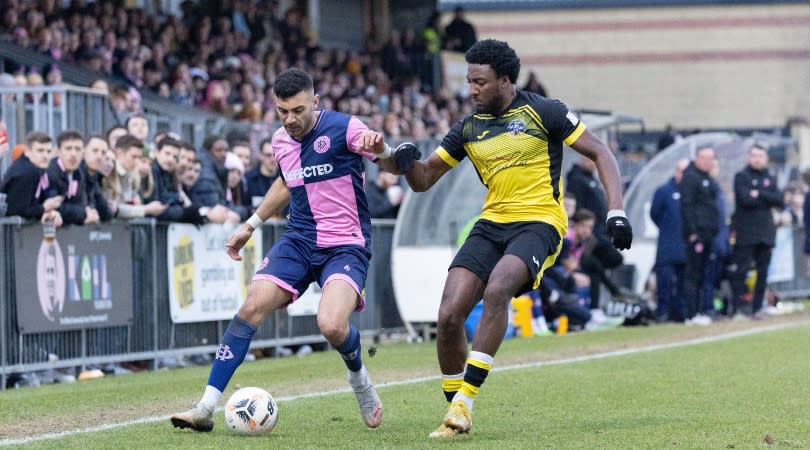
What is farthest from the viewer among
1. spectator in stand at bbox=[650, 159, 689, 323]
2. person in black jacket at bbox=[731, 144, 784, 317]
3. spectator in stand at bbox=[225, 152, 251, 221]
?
person in black jacket at bbox=[731, 144, 784, 317]

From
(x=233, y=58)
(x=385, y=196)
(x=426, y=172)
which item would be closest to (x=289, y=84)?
(x=426, y=172)

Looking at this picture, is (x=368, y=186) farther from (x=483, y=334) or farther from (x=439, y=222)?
(x=483, y=334)

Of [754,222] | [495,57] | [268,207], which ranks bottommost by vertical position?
[754,222]

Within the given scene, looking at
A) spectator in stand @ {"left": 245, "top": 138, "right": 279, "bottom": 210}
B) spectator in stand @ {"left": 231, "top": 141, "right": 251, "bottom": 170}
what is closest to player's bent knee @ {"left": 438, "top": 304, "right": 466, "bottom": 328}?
spectator in stand @ {"left": 245, "top": 138, "right": 279, "bottom": 210}

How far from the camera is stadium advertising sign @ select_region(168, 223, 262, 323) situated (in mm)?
14367

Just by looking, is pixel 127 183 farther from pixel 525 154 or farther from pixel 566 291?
pixel 566 291

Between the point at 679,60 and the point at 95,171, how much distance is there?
31.7 meters

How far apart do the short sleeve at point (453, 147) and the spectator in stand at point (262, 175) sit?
729cm

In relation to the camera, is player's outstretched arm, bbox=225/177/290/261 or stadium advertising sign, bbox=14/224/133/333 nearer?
player's outstretched arm, bbox=225/177/290/261

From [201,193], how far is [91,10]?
24.9 feet

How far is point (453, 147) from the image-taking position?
29.4ft

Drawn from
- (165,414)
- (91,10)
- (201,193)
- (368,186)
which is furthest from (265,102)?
(165,414)

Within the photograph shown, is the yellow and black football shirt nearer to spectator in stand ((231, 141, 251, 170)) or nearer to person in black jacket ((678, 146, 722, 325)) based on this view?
A: spectator in stand ((231, 141, 251, 170))

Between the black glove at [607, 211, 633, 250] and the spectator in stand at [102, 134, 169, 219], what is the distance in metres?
6.61
